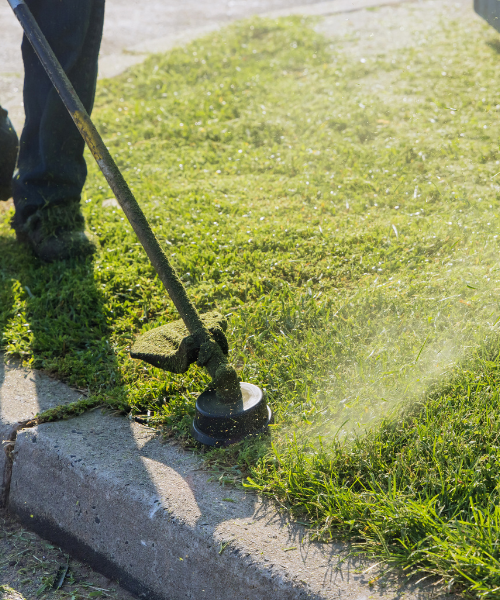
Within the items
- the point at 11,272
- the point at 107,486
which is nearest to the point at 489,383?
the point at 107,486

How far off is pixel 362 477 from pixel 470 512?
0.32 metres

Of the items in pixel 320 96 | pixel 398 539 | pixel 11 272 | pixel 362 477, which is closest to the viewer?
pixel 398 539

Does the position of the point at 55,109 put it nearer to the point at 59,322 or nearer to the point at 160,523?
the point at 59,322

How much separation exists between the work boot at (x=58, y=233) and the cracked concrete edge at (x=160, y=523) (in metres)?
1.24

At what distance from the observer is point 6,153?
3.61 m

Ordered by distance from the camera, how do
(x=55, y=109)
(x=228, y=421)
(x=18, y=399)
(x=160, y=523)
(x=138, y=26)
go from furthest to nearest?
(x=138, y=26)
(x=55, y=109)
(x=18, y=399)
(x=228, y=421)
(x=160, y=523)

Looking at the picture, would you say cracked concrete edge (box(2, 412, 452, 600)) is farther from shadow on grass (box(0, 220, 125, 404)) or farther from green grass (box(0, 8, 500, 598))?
shadow on grass (box(0, 220, 125, 404))

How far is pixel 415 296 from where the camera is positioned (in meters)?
2.72

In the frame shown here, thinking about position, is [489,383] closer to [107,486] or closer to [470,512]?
[470,512]

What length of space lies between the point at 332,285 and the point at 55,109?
1.70 m

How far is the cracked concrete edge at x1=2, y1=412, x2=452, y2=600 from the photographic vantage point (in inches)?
66.0

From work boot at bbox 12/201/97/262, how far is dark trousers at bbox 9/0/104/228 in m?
0.06

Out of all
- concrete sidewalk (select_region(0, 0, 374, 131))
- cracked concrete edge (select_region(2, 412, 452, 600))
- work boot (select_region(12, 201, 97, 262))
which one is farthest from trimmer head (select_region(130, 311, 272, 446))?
concrete sidewalk (select_region(0, 0, 374, 131))

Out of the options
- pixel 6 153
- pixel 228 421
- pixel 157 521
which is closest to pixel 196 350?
pixel 228 421
